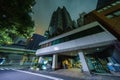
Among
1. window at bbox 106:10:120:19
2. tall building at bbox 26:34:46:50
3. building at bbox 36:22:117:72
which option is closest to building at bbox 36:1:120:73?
building at bbox 36:22:117:72

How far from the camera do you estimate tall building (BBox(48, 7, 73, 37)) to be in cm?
3604

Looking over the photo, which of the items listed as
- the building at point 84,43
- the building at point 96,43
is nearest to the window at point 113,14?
the building at point 96,43

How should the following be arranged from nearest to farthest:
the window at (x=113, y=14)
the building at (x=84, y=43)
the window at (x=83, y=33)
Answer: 1. the building at (x=84, y=43)
2. the window at (x=83, y=33)
3. the window at (x=113, y=14)

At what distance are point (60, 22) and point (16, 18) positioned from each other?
107 feet

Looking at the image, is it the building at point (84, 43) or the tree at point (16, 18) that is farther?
the building at point (84, 43)

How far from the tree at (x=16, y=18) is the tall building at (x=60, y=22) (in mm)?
26171

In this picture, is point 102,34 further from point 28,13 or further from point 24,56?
point 24,56

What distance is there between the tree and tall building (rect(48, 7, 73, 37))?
2617 centimetres

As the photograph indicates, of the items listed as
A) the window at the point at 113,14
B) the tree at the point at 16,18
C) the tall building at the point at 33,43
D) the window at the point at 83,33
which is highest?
the tall building at the point at 33,43

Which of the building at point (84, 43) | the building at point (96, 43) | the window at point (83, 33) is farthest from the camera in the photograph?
the window at point (83, 33)

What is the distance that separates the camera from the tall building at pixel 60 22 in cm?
3604

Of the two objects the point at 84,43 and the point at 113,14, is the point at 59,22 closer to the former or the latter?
the point at 84,43

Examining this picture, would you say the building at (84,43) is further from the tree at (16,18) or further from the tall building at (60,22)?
the tall building at (60,22)

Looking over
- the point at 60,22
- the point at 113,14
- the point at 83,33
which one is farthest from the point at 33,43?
the point at 113,14
